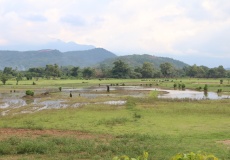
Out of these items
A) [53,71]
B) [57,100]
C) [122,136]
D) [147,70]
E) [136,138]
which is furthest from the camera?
[147,70]

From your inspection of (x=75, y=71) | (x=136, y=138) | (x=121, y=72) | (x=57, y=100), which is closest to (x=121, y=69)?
(x=121, y=72)

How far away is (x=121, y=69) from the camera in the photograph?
444ft

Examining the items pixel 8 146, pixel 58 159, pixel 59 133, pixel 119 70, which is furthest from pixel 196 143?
pixel 119 70

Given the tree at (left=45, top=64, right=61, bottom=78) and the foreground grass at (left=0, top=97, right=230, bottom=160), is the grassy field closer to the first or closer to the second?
the foreground grass at (left=0, top=97, right=230, bottom=160)

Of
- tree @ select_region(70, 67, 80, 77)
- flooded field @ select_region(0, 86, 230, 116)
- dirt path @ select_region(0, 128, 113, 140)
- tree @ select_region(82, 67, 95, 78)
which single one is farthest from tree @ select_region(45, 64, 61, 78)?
dirt path @ select_region(0, 128, 113, 140)

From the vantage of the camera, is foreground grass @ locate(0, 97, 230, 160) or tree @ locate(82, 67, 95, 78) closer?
foreground grass @ locate(0, 97, 230, 160)

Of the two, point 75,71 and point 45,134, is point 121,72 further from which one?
point 45,134

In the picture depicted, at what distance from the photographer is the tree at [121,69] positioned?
13388 centimetres

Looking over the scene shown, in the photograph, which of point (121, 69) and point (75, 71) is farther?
point (75, 71)

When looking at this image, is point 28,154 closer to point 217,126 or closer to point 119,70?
point 217,126

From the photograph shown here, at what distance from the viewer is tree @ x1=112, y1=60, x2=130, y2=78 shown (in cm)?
13388

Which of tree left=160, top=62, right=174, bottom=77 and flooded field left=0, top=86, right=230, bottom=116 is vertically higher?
tree left=160, top=62, right=174, bottom=77

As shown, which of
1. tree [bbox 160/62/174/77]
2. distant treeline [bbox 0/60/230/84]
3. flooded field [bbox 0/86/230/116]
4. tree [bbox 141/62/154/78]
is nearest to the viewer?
flooded field [bbox 0/86/230/116]

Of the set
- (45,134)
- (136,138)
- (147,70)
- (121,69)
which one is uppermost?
(121,69)
